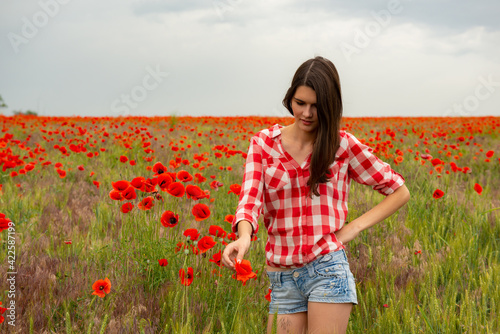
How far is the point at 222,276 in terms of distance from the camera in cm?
254

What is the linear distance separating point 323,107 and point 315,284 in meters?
0.90

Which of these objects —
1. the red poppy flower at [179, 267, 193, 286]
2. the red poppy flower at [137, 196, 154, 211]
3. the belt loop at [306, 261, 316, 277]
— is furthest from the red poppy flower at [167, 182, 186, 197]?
the belt loop at [306, 261, 316, 277]

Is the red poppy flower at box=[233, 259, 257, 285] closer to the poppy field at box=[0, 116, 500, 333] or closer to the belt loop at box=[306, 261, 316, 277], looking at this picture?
the poppy field at box=[0, 116, 500, 333]

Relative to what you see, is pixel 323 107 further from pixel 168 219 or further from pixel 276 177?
pixel 168 219

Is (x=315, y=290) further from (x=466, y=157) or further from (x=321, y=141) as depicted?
(x=466, y=157)

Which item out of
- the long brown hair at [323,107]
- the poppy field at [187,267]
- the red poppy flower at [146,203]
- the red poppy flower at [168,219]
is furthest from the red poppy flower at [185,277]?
the long brown hair at [323,107]

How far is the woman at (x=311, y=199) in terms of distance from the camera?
2150 millimetres

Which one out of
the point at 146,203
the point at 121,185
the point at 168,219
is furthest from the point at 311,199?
the point at 121,185

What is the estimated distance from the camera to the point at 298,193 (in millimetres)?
2311

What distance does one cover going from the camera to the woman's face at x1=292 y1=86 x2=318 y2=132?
2.15m

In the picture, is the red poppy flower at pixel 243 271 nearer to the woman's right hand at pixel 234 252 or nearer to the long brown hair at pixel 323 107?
the woman's right hand at pixel 234 252

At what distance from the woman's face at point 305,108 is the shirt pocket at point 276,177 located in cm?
25

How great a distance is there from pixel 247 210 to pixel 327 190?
0.49 metres

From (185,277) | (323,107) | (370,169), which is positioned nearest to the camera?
(185,277)
